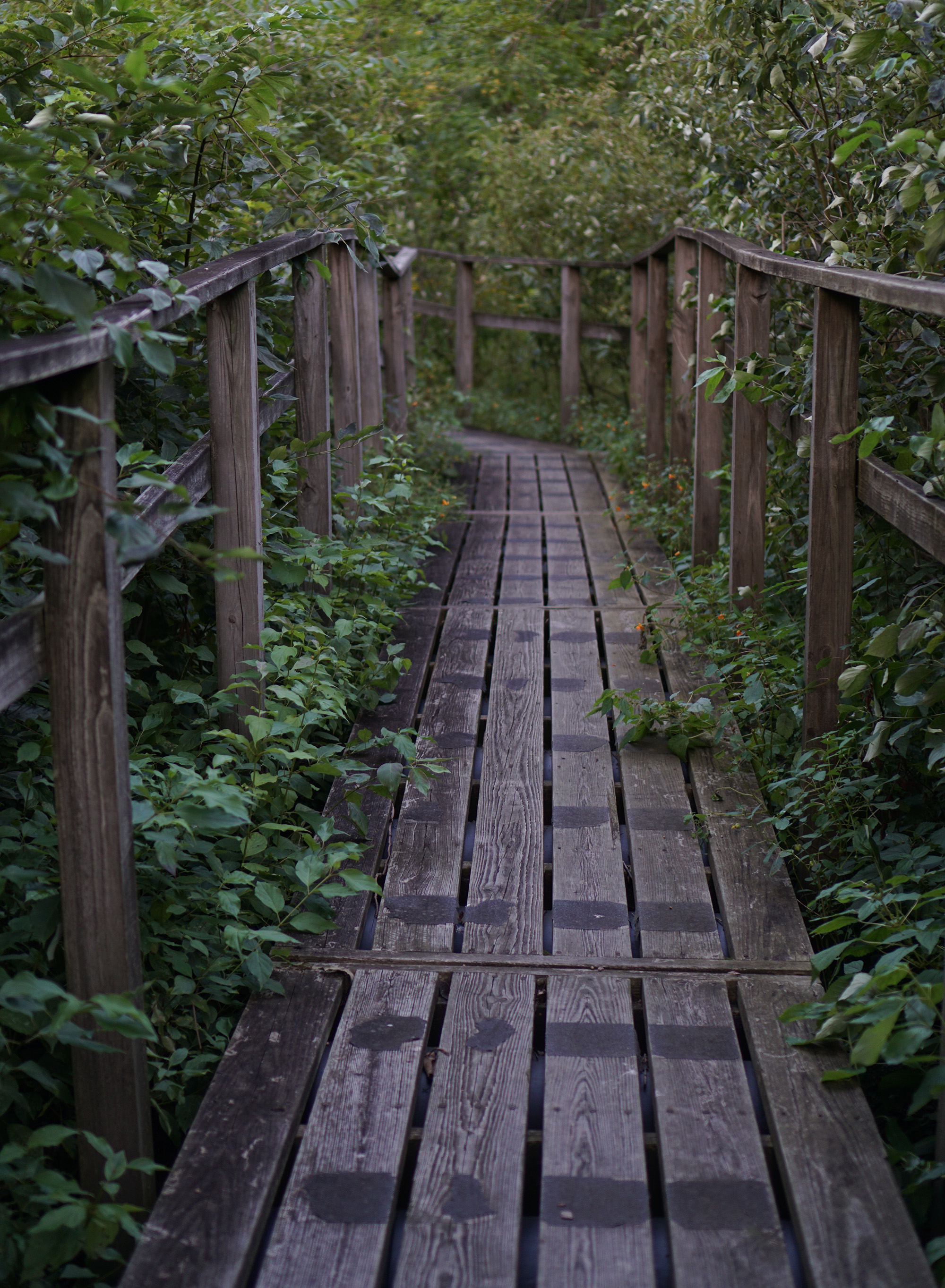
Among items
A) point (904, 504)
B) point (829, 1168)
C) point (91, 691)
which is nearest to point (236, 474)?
point (91, 691)

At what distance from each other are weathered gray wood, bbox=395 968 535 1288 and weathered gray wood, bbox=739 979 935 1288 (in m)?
0.37

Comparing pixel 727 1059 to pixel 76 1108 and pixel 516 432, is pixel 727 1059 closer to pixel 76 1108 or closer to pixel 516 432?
pixel 76 1108

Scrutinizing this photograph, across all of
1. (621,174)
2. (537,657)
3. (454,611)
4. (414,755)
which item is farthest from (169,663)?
(621,174)

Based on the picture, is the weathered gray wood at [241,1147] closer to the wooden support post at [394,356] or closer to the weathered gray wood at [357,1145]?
the weathered gray wood at [357,1145]

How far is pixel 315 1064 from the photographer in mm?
2002

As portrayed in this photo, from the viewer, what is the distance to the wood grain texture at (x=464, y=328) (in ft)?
35.2

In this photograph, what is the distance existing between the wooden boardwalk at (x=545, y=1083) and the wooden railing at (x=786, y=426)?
0.55 metres

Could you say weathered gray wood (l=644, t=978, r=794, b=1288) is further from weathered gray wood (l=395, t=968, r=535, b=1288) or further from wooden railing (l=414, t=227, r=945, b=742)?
wooden railing (l=414, t=227, r=945, b=742)

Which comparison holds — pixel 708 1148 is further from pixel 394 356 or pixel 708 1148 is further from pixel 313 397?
pixel 394 356

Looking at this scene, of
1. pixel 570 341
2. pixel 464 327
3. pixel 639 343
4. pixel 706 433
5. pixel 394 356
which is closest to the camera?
pixel 706 433

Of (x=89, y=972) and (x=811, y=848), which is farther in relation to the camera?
(x=811, y=848)

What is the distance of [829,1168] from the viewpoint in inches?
68.9

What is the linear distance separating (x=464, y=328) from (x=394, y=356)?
13.6 ft

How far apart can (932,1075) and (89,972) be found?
3.81 feet
